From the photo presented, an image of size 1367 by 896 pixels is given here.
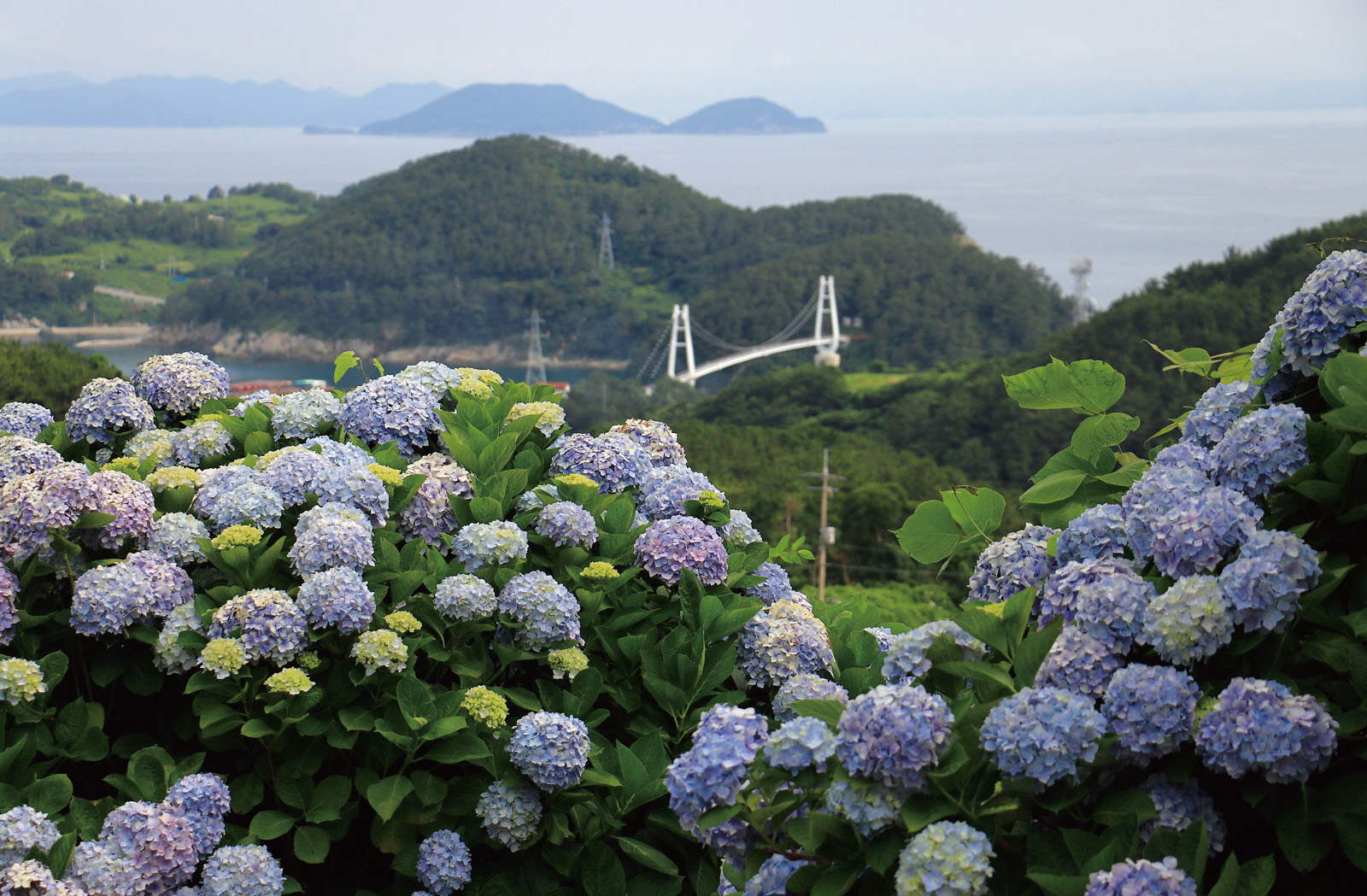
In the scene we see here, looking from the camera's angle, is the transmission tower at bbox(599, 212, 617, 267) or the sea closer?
the transmission tower at bbox(599, 212, 617, 267)

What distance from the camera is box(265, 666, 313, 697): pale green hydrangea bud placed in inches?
53.0

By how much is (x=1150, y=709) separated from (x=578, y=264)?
7360 cm

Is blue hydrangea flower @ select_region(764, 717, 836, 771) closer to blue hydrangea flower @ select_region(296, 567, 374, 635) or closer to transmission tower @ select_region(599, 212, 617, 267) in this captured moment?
blue hydrangea flower @ select_region(296, 567, 374, 635)

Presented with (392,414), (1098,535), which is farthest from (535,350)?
(1098,535)

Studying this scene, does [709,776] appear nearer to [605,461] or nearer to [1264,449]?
[1264,449]

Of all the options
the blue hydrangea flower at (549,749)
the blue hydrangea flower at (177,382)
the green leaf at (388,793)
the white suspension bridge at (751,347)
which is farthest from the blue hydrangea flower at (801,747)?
the white suspension bridge at (751,347)

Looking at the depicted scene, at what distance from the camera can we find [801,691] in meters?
1.36

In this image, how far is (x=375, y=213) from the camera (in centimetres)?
7150

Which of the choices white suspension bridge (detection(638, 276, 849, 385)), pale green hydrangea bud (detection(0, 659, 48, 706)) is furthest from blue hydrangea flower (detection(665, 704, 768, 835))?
white suspension bridge (detection(638, 276, 849, 385))

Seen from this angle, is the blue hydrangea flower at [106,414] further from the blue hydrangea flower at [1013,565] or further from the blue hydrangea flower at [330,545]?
the blue hydrangea flower at [1013,565]

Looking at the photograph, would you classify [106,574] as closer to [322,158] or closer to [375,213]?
[375,213]

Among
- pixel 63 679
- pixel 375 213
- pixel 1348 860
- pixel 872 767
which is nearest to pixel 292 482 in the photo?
pixel 63 679

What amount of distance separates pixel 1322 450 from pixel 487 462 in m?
1.22

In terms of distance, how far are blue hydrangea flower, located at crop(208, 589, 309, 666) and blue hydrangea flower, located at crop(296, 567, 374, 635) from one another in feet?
0.06
